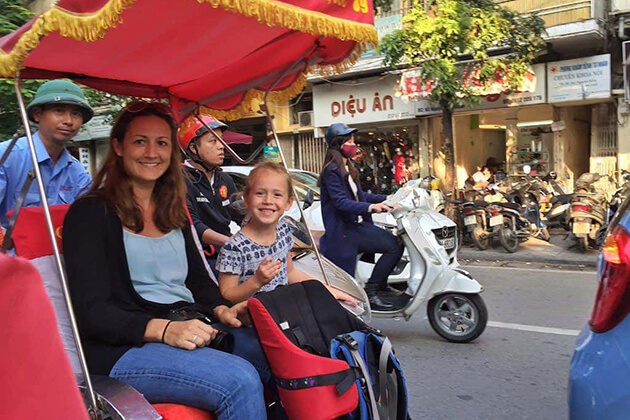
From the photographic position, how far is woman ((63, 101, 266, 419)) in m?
1.84

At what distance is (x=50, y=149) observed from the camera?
116 inches

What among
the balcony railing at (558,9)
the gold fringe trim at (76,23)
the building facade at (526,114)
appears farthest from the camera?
the building facade at (526,114)

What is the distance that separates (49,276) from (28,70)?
2.77 ft

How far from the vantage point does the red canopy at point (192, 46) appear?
1.66m

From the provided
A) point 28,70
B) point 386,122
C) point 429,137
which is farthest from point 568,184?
point 28,70

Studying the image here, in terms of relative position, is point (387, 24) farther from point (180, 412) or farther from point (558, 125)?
point (180, 412)

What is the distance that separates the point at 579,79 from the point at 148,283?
35.4ft

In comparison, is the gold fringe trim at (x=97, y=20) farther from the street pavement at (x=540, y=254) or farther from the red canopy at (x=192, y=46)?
the street pavement at (x=540, y=254)

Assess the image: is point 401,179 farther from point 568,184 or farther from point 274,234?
point 274,234

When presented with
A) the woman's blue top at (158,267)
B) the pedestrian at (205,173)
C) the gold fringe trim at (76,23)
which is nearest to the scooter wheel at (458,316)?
the pedestrian at (205,173)

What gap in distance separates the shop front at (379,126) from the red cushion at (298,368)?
11843 mm

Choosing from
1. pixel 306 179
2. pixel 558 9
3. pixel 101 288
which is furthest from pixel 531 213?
pixel 101 288

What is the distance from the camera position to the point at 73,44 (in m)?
2.02

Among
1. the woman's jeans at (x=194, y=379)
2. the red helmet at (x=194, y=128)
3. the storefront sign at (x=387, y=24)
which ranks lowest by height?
the woman's jeans at (x=194, y=379)
